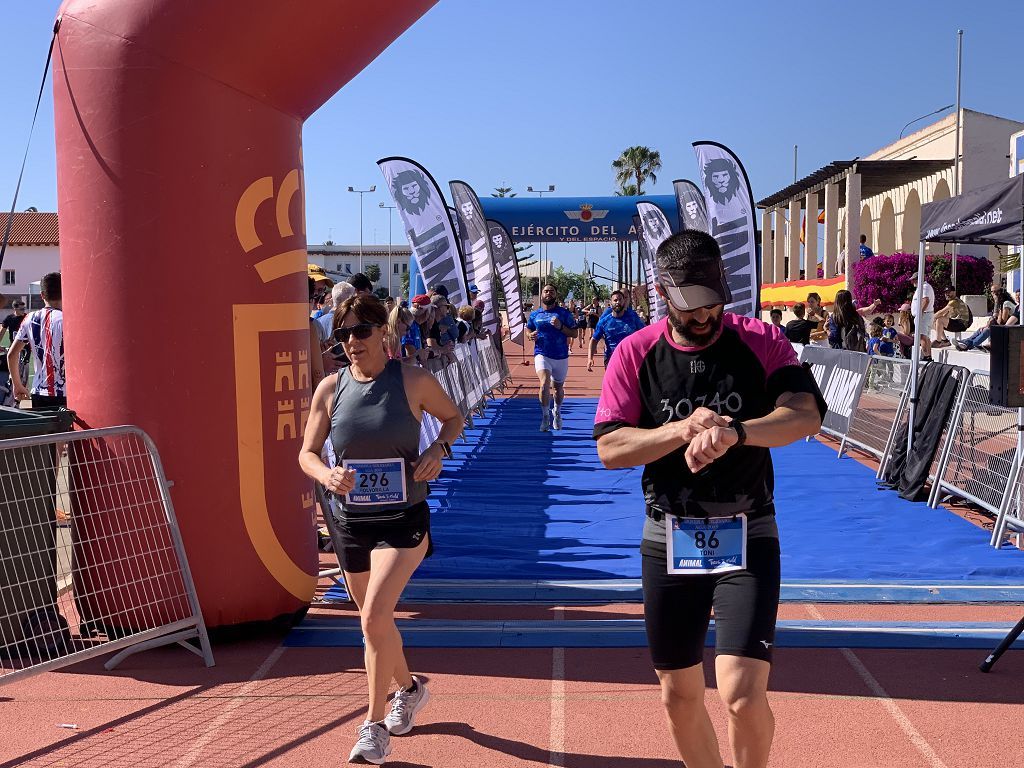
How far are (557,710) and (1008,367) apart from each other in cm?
319

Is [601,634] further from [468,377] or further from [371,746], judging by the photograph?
[468,377]

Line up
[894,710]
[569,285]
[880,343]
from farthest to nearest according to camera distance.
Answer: [569,285] → [880,343] → [894,710]

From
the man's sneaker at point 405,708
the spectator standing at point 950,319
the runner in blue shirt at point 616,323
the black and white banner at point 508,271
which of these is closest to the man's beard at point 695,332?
the man's sneaker at point 405,708

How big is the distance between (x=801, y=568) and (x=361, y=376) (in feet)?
13.9

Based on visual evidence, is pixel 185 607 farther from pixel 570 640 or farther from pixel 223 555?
pixel 570 640

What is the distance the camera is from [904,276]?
105ft

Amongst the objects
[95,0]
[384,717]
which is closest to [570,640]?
[384,717]

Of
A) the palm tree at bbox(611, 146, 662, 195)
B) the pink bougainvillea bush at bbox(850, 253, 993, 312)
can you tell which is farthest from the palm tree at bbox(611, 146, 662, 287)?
the pink bougainvillea bush at bbox(850, 253, 993, 312)

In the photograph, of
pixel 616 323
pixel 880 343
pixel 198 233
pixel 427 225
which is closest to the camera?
pixel 198 233

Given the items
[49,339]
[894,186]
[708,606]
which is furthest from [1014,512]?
[894,186]

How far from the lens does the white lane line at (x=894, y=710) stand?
165 inches

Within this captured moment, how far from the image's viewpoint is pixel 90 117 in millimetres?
5445

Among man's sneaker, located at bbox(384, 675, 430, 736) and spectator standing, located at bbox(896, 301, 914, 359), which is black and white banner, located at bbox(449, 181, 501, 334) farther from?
man's sneaker, located at bbox(384, 675, 430, 736)

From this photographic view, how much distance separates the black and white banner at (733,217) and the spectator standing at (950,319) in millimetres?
4796
